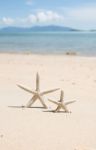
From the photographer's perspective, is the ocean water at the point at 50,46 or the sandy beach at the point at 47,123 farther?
the ocean water at the point at 50,46

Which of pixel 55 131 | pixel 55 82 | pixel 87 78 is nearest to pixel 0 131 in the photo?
pixel 55 131

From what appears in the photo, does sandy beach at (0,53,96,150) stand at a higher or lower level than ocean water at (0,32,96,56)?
lower

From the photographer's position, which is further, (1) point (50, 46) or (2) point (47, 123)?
(1) point (50, 46)

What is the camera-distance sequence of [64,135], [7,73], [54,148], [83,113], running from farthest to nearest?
[7,73] → [83,113] → [64,135] → [54,148]

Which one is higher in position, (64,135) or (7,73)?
(7,73)

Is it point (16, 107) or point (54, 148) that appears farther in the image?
point (16, 107)

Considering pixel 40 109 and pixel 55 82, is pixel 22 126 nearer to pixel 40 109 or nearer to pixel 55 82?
pixel 40 109

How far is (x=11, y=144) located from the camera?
18.2ft

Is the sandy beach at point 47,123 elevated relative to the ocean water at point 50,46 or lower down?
lower down

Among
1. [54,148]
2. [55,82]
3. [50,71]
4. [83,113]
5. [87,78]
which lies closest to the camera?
[54,148]

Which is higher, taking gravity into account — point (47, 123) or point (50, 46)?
point (50, 46)

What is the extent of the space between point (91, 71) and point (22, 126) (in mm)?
8969

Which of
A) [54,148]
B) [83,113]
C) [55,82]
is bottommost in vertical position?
[54,148]

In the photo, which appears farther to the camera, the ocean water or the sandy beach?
the ocean water
